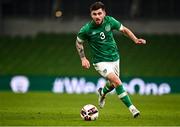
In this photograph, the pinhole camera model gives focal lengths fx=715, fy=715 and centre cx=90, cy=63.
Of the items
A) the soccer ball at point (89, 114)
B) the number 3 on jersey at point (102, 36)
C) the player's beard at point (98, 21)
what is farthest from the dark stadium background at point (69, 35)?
the soccer ball at point (89, 114)

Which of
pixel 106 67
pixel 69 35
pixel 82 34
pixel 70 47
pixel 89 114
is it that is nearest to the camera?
pixel 89 114

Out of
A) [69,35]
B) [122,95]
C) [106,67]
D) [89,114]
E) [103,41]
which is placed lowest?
[89,114]

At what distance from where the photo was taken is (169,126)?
13789 mm

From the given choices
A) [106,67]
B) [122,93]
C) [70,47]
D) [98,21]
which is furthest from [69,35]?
[122,93]

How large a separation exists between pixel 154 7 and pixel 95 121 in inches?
967

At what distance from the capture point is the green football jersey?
16.1m

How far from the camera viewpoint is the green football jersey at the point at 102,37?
52.9 feet

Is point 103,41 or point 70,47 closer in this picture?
point 103,41

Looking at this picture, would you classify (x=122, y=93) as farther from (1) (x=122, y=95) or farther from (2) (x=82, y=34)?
(2) (x=82, y=34)

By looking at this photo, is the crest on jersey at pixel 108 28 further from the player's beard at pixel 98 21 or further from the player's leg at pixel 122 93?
the player's leg at pixel 122 93

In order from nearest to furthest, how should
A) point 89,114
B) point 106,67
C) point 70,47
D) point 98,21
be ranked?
point 89,114 < point 98,21 < point 106,67 < point 70,47

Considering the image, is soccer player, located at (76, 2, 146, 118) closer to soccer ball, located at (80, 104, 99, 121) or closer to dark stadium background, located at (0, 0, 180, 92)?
soccer ball, located at (80, 104, 99, 121)

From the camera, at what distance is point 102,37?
16.1 m

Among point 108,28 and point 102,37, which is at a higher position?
point 108,28
